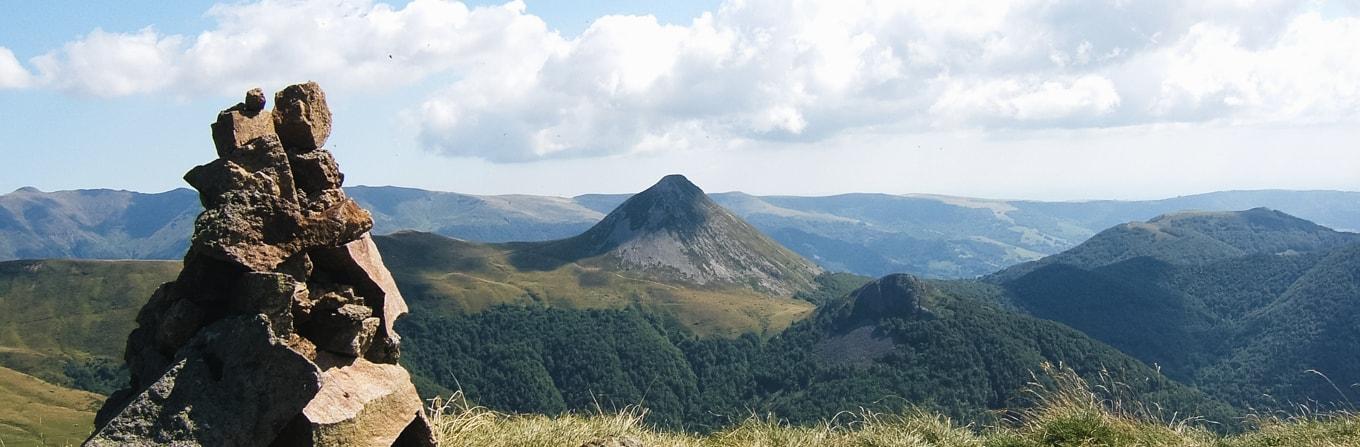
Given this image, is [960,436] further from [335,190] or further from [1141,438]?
[335,190]

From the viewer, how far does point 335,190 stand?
983cm

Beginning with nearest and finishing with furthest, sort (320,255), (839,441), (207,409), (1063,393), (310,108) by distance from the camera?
(207,409) < (320,255) < (310,108) < (839,441) < (1063,393)

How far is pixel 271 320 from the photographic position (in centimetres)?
799

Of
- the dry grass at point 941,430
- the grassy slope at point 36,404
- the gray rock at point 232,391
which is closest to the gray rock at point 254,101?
the gray rock at point 232,391

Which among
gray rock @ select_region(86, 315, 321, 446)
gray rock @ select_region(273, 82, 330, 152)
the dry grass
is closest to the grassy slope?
gray rock @ select_region(273, 82, 330, 152)

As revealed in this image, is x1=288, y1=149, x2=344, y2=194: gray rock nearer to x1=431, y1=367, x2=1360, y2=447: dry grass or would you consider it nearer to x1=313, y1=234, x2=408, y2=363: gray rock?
x1=313, y1=234, x2=408, y2=363: gray rock

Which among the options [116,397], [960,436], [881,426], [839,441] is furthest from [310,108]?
[960,436]

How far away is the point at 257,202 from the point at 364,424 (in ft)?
8.49

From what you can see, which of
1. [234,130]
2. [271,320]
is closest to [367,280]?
[271,320]

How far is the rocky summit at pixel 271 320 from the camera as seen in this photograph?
7473 millimetres

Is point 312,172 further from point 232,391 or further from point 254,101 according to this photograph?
point 232,391

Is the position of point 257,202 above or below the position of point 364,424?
above

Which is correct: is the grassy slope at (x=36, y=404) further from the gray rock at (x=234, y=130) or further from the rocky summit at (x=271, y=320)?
the rocky summit at (x=271, y=320)

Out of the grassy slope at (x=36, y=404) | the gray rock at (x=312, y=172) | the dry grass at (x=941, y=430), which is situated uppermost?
the gray rock at (x=312, y=172)
